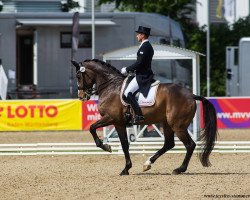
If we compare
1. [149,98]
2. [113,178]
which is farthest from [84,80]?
[113,178]

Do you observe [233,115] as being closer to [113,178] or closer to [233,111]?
[233,111]

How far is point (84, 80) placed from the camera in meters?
16.9

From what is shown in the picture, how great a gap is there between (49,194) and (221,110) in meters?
17.3

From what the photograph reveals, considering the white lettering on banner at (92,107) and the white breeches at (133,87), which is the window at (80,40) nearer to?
the white lettering on banner at (92,107)

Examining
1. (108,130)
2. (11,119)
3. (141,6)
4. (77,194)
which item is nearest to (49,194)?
(77,194)

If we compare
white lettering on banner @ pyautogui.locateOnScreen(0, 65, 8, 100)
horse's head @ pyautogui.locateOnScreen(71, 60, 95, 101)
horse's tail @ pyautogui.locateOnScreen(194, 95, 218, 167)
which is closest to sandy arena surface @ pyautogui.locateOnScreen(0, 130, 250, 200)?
horse's tail @ pyautogui.locateOnScreen(194, 95, 218, 167)

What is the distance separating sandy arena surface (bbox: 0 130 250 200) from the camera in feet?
42.4

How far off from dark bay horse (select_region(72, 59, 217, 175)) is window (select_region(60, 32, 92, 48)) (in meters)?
18.9

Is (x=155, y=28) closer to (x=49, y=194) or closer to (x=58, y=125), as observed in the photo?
(x=58, y=125)

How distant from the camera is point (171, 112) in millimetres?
16031

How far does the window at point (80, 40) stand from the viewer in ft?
117

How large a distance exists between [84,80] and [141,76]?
1385 millimetres

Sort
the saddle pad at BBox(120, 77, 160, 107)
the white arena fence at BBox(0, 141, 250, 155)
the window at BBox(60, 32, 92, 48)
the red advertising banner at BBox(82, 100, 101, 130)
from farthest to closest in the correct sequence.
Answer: the window at BBox(60, 32, 92, 48), the red advertising banner at BBox(82, 100, 101, 130), the white arena fence at BBox(0, 141, 250, 155), the saddle pad at BBox(120, 77, 160, 107)

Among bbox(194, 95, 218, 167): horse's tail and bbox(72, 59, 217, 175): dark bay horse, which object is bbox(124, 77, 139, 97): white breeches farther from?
bbox(194, 95, 218, 167): horse's tail
